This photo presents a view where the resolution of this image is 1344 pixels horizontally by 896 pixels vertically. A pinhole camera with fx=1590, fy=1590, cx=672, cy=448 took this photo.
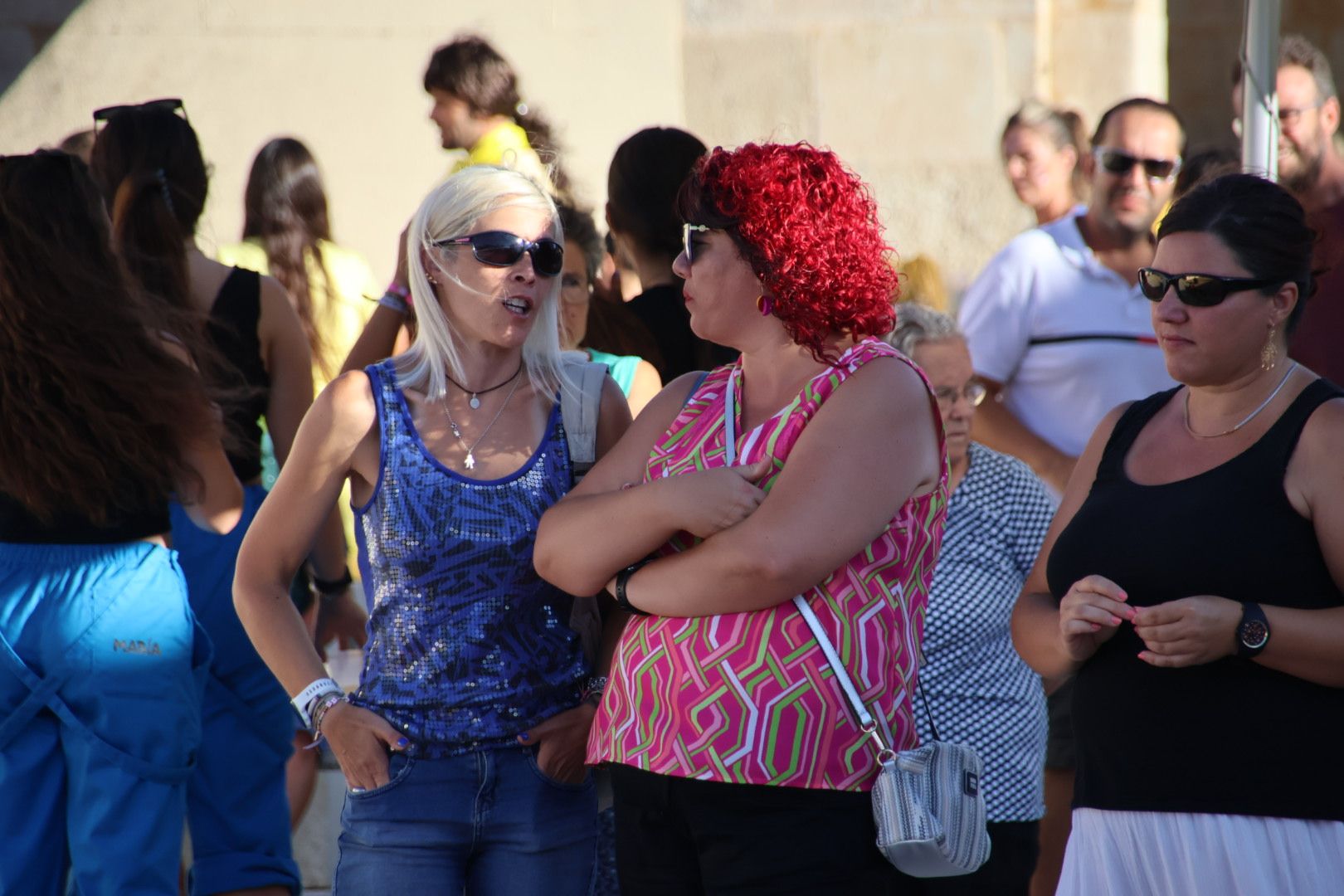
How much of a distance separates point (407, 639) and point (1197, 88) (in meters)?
6.95

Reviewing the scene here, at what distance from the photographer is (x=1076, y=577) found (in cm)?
267

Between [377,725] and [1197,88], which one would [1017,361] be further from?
[1197,88]

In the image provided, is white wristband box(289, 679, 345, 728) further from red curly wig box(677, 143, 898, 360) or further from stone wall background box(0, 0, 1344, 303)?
stone wall background box(0, 0, 1344, 303)

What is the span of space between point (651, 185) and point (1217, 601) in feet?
6.43

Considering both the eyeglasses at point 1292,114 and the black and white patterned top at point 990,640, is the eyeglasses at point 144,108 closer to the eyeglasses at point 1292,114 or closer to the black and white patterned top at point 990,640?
the black and white patterned top at point 990,640

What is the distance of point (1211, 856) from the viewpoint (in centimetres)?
246

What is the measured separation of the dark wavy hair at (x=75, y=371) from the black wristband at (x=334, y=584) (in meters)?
0.67

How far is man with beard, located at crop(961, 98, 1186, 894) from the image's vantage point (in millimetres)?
4570

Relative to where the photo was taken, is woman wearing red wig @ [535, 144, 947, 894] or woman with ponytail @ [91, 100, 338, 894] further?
woman with ponytail @ [91, 100, 338, 894]

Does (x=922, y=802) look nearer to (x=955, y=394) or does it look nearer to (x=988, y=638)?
(x=988, y=638)

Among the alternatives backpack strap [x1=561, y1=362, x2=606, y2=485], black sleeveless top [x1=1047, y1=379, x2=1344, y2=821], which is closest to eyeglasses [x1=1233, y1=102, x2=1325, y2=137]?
black sleeveless top [x1=1047, y1=379, x2=1344, y2=821]

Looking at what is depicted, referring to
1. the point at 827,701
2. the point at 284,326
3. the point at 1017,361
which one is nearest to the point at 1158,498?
the point at 827,701

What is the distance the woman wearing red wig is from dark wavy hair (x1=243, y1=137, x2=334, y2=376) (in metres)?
3.01

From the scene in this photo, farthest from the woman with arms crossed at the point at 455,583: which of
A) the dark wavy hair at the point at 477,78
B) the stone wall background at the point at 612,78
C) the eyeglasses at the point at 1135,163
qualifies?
the stone wall background at the point at 612,78
